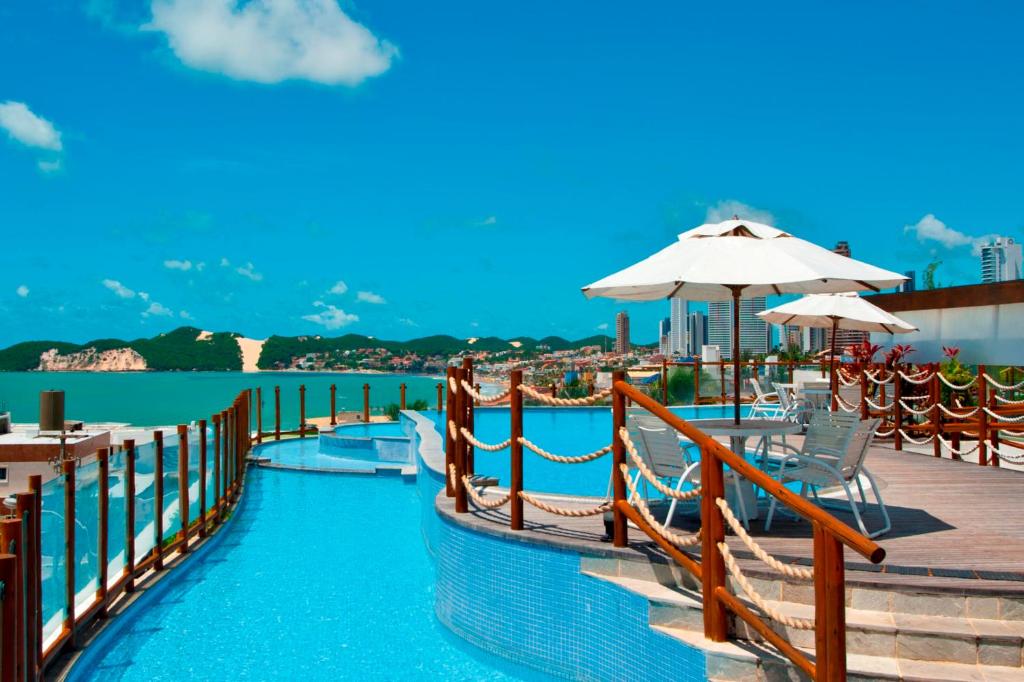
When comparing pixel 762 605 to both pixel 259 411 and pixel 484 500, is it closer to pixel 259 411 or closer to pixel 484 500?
pixel 484 500

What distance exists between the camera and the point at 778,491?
3.82 m

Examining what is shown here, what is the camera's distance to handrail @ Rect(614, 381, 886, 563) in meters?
3.07

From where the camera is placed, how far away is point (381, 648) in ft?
19.8

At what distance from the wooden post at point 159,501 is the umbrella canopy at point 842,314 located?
7989 mm

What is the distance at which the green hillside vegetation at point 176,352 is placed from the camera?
163250 mm

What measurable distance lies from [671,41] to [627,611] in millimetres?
41020

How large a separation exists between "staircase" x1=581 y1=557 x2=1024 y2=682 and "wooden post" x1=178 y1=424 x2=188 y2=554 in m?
5.04

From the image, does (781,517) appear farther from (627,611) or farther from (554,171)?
(554,171)

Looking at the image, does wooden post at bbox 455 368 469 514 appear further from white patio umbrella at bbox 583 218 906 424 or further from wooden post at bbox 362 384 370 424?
wooden post at bbox 362 384 370 424

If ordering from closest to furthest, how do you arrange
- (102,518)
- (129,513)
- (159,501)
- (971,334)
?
(102,518) < (129,513) < (159,501) < (971,334)

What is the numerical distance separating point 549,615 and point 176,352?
563 ft

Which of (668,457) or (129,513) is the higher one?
(668,457)

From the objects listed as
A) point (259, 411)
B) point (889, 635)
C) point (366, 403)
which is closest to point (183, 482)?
point (889, 635)

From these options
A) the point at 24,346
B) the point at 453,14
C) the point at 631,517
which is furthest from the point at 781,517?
the point at 24,346
